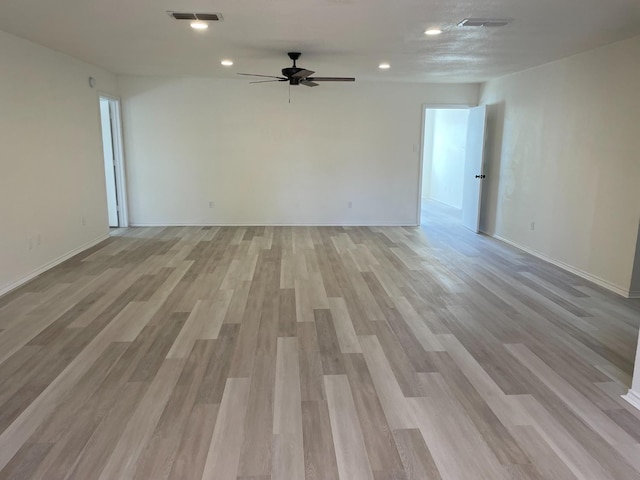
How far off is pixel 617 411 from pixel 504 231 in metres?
4.69

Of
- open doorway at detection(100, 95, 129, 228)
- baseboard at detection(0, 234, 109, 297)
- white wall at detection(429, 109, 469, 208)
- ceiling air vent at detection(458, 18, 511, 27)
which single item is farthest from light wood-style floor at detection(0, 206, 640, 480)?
white wall at detection(429, 109, 469, 208)

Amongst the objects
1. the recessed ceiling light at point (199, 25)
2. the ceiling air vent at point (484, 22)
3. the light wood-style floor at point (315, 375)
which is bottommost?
the light wood-style floor at point (315, 375)

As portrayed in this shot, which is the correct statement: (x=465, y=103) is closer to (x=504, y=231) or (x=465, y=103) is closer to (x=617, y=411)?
(x=504, y=231)

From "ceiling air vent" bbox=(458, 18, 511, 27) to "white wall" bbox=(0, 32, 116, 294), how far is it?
14.2 ft

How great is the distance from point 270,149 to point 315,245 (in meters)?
2.24

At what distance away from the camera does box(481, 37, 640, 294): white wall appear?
4383 mm

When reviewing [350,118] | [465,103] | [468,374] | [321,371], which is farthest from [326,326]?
[465,103]

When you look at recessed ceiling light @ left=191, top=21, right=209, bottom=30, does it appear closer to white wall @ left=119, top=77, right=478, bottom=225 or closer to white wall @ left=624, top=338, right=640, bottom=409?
white wall @ left=119, top=77, right=478, bottom=225

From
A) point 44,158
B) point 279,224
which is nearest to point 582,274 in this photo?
point 279,224

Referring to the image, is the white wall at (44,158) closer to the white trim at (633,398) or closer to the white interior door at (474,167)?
the white trim at (633,398)

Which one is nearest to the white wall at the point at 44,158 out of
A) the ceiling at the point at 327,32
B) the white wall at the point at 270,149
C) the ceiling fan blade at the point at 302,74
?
the ceiling at the point at 327,32

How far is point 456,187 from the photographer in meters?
10.2

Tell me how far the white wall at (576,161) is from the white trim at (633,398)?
2.25 m

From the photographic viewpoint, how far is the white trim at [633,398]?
245 centimetres
